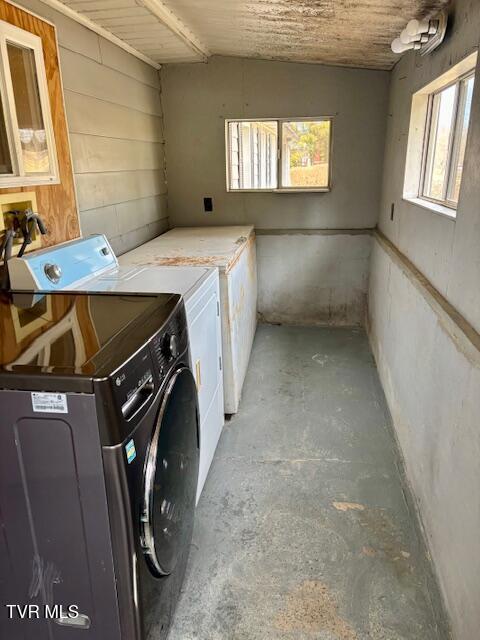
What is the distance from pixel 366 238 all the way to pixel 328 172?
66cm

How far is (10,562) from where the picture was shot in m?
1.07

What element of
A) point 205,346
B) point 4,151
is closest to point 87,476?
point 205,346

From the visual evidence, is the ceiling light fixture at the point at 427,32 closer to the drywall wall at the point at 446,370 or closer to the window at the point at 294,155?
the drywall wall at the point at 446,370

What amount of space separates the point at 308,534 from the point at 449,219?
141 cm

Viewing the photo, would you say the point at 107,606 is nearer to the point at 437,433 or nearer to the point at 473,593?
the point at 473,593

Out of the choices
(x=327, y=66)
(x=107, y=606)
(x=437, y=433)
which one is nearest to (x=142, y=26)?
(x=327, y=66)

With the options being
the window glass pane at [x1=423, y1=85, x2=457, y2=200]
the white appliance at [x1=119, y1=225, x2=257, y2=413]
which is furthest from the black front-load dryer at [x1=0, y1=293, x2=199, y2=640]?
the window glass pane at [x1=423, y1=85, x2=457, y2=200]

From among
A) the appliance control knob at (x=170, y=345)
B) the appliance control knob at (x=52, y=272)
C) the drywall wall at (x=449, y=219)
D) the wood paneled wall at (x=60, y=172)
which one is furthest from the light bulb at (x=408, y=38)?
the appliance control knob at (x=52, y=272)

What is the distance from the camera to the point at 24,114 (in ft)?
6.08

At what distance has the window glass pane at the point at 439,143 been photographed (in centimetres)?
221

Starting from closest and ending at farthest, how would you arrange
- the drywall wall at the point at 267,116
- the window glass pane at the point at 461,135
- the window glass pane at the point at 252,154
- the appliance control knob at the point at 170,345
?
1. the appliance control knob at the point at 170,345
2. the window glass pane at the point at 461,135
3. the drywall wall at the point at 267,116
4. the window glass pane at the point at 252,154

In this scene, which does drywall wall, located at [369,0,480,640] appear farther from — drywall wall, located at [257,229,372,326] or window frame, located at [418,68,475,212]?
drywall wall, located at [257,229,372,326]

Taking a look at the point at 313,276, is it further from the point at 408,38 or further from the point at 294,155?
the point at 408,38

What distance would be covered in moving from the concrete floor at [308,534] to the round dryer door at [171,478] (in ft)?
1.01
